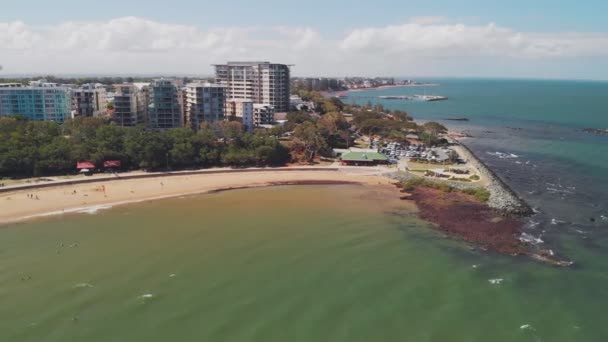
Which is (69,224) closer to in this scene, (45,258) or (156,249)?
(45,258)

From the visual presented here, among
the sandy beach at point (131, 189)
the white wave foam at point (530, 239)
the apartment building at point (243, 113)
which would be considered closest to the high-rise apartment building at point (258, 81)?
the apartment building at point (243, 113)

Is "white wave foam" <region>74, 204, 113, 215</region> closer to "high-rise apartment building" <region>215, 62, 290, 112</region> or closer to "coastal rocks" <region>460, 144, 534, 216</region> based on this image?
"coastal rocks" <region>460, 144, 534, 216</region>

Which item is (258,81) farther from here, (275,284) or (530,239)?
(275,284)

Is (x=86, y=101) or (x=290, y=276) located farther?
(x=86, y=101)

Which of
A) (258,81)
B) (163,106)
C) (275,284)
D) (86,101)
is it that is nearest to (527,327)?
(275,284)

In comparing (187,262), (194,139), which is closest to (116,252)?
(187,262)

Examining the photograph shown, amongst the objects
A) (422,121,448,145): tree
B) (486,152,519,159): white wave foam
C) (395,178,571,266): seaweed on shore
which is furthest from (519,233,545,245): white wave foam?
(422,121,448,145): tree

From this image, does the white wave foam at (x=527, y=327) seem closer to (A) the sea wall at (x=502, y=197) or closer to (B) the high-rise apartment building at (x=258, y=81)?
(A) the sea wall at (x=502, y=197)
